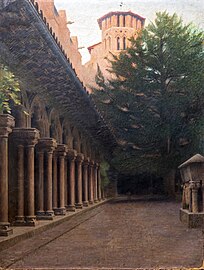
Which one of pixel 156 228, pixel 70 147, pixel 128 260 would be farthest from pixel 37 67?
pixel 70 147

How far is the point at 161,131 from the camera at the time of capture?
12523 millimetres

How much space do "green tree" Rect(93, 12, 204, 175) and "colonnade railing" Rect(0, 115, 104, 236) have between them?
2127 millimetres

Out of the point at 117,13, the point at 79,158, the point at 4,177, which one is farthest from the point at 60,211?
the point at 117,13

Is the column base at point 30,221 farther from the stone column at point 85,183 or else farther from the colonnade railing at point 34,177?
the stone column at point 85,183

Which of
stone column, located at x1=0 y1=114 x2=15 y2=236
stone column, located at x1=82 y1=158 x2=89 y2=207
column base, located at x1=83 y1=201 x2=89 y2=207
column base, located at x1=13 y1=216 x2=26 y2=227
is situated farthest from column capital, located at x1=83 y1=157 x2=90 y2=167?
stone column, located at x1=0 y1=114 x2=15 y2=236

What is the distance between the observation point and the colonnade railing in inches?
481

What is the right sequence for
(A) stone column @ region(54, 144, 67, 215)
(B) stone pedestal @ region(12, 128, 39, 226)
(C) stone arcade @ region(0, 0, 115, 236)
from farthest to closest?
(A) stone column @ region(54, 144, 67, 215) < (B) stone pedestal @ region(12, 128, 39, 226) < (C) stone arcade @ region(0, 0, 115, 236)

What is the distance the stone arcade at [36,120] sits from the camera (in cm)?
1189

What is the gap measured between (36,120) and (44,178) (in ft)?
5.14

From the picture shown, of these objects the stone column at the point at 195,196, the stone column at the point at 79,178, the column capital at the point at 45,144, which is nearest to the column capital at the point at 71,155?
the stone column at the point at 79,178

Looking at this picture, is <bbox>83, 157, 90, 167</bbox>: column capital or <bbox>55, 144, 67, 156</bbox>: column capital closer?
<bbox>55, 144, 67, 156</bbox>: column capital

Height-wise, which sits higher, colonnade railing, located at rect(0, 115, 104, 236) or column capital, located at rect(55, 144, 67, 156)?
column capital, located at rect(55, 144, 67, 156)

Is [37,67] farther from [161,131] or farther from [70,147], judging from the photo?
[70,147]

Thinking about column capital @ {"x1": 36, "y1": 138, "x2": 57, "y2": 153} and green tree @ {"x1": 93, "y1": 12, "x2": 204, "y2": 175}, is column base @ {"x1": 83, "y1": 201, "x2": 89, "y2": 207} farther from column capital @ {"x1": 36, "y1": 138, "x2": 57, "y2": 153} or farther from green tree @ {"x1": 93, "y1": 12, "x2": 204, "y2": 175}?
green tree @ {"x1": 93, "y1": 12, "x2": 204, "y2": 175}
